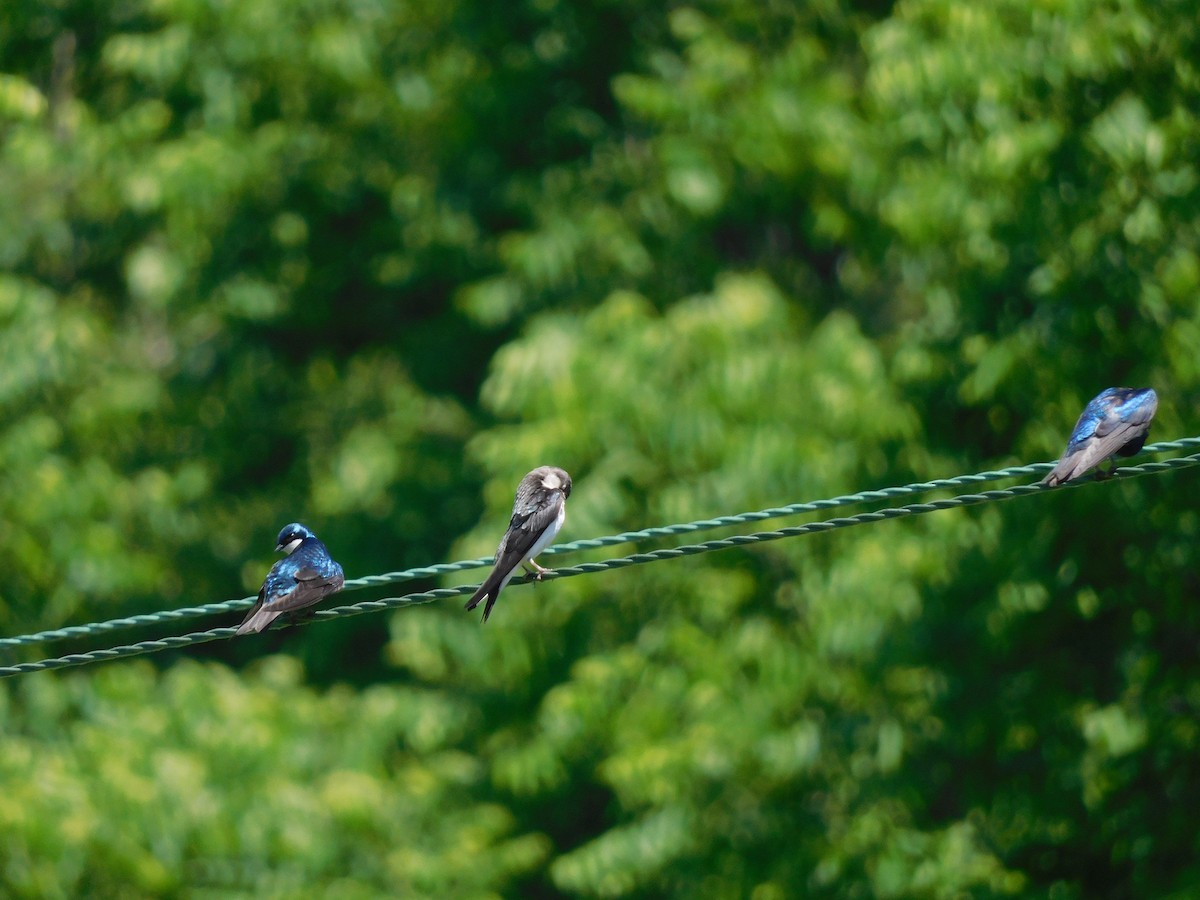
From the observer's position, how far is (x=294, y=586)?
7.61m

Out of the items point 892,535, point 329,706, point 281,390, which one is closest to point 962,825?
point 892,535

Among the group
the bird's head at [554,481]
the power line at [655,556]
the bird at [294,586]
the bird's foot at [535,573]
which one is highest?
the bird's head at [554,481]

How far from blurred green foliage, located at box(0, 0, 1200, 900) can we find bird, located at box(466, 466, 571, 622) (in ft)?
13.0

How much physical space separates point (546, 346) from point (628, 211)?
3119 millimetres

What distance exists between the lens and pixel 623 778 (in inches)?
511

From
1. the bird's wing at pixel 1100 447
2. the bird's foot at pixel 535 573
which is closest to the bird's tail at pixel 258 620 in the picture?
the bird's foot at pixel 535 573

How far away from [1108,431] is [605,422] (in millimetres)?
5782

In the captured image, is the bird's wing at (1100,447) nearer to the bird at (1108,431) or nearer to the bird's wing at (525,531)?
the bird at (1108,431)

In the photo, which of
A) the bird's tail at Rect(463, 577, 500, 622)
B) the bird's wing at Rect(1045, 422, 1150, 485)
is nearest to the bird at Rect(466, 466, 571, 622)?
the bird's tail at Rect(463, 577, 500, 622)

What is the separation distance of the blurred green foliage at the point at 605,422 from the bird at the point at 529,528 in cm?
397

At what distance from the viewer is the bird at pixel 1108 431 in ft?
26.4

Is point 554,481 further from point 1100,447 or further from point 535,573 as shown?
point 1100,447

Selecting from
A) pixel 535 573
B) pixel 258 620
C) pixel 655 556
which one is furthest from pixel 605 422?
pixel 655 556

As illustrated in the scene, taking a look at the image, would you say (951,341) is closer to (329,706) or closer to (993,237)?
(993,237)
